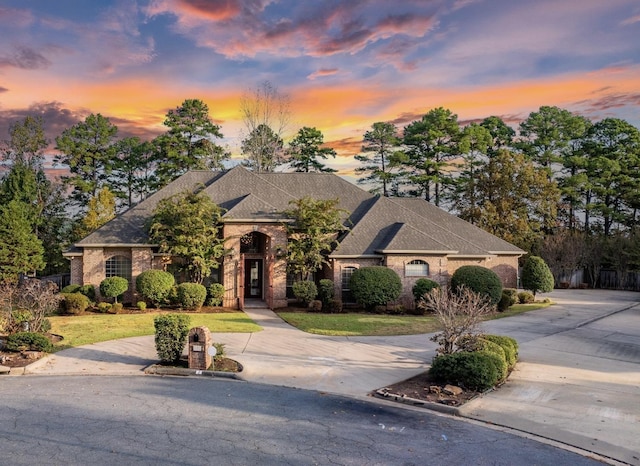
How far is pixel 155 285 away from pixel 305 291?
7536mm

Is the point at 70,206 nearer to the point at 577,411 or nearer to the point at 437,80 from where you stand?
the point at 437,80

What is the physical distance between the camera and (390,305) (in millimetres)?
24828

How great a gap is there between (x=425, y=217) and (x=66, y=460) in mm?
27094

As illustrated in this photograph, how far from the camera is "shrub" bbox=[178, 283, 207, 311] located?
2353cm

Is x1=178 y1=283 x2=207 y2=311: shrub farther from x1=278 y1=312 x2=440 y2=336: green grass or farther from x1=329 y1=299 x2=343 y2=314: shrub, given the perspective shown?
x1=329 y1=299 x2=343 y2=314: shrub

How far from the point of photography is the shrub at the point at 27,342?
14047 mm

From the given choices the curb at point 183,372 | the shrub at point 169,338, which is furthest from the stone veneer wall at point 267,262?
the curb at point 183,372

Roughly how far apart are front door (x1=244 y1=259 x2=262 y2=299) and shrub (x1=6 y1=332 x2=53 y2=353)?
13849 millimetres

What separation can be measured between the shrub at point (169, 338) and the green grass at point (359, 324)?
21.3 ft

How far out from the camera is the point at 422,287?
2400 centimetres

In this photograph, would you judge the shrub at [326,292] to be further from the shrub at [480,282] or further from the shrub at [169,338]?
the shrub at [169,338]

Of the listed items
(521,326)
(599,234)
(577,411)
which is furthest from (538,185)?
(577,411)

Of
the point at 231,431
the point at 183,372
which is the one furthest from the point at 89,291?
the point at 231,431

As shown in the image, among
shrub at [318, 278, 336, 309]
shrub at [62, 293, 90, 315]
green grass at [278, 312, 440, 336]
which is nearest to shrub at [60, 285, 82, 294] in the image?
shrub at [62, 293, 90, 315]
